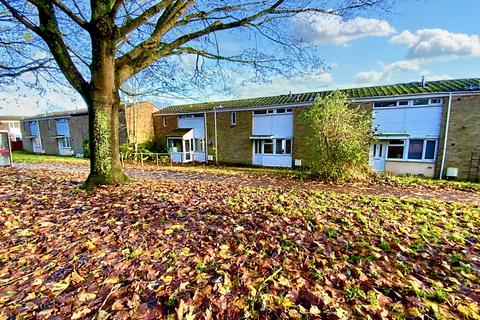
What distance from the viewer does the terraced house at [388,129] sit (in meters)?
13.1

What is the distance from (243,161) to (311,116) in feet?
32.9

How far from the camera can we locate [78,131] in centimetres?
2834

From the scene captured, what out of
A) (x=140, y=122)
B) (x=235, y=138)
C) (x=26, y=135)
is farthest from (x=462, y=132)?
(x=26, y=135)

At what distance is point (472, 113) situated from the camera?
12.8 metres

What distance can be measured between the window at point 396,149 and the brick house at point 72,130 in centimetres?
2272

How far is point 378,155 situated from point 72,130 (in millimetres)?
33438

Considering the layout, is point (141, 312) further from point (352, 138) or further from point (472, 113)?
point (472, 113)

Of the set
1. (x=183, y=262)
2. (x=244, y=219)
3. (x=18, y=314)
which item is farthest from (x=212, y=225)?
(x=18, y=314)

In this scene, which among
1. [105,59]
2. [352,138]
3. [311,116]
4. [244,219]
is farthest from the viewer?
[311,116]

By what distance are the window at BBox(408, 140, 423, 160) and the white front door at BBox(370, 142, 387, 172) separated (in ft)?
4.44

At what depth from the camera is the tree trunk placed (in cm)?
589

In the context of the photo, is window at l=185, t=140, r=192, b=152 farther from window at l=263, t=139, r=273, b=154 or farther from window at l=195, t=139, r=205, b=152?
window at l=263, t=139, r=273, b=154

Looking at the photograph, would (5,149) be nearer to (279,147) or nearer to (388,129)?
(279,147)

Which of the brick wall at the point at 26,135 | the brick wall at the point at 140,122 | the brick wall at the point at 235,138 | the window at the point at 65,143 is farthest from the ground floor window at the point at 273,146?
the brick wall at the point at 26,135
